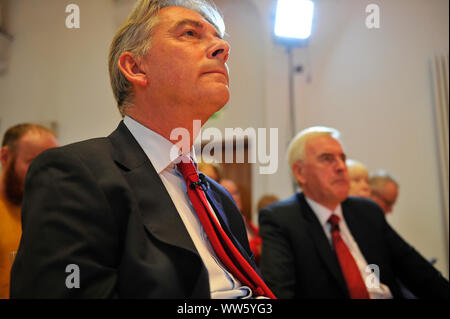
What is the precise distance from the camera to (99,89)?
2801 millimetres

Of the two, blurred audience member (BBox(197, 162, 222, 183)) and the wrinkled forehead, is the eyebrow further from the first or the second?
blurred audience member (BBox(197, 162, 222, 183))

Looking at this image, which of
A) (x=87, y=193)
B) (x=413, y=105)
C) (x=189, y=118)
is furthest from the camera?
(x=413, y=105)

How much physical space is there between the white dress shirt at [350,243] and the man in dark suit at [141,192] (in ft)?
2.88

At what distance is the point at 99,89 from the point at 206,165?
1116 mm

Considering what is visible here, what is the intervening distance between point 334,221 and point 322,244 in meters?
0.19

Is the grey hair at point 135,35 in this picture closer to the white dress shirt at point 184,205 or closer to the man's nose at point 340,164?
the white dress shirt at point 184,205

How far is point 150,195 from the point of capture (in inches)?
32.5

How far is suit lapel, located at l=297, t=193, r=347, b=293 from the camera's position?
5.29ft

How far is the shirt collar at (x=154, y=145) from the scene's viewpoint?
3.13ft

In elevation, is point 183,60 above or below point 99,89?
below

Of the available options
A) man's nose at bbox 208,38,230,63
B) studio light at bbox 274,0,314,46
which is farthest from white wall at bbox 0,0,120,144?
man's nose at bbox 208,38,230,63

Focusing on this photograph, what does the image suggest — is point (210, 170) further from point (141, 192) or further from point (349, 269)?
point (141, 192)
